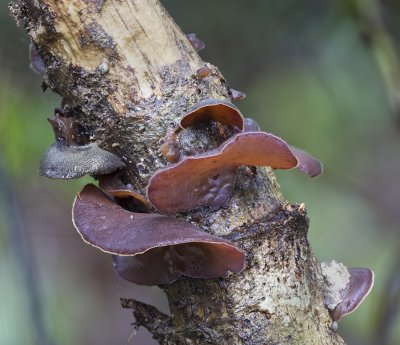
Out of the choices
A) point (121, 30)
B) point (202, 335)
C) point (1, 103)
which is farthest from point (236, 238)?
point (1, 103)

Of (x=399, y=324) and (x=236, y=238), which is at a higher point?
(x=236, y=238)

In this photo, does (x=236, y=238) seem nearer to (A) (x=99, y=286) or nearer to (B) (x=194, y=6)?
(B) (x=194, y=6)

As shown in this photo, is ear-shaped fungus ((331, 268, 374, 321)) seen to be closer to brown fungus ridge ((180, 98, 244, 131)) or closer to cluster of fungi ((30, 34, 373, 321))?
cluster of fungi ((30, 34, 373, 321))

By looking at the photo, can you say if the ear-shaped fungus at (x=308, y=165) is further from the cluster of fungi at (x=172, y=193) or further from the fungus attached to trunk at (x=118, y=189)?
the fungus attached to trunk at (x=118, y=189)

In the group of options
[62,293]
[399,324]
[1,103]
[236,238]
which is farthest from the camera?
[62,293]

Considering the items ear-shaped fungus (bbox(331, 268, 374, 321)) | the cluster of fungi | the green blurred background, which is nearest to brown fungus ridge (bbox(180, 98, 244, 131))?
the cluster of fungi

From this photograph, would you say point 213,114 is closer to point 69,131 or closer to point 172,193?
point 172,193
